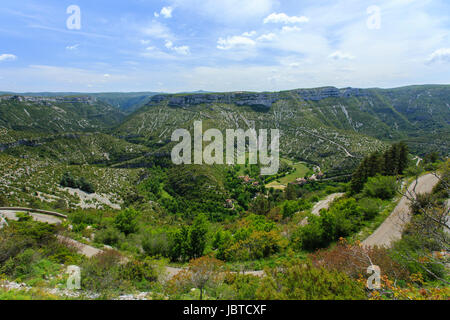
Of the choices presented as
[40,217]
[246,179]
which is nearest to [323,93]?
[246,179]

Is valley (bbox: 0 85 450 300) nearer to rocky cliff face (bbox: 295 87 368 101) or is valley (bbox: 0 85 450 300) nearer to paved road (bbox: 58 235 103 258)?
paved road (bbox: 58 235 103 258)

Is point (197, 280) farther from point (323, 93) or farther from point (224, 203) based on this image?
point (323, 93)

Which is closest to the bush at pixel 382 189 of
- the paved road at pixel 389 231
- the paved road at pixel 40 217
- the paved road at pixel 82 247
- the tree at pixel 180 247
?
the paved road at pixel 389 231

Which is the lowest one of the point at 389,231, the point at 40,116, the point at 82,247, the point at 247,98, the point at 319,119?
the point at 82,247

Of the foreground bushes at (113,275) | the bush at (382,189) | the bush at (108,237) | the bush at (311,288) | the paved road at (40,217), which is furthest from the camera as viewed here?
the bush at (382,189)

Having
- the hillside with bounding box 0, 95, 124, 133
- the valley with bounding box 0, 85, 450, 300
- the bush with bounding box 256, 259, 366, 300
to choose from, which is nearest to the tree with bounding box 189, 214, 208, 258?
the valley with bounding box 0, 85, 450, 300

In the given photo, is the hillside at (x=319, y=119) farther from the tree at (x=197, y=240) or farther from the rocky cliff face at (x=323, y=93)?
the tree at (x=197, y=240)

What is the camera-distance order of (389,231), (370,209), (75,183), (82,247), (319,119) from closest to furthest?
(82,247)
(389,231)
(370,209)
(75,183)
(319,119)

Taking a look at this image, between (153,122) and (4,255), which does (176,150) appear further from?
(4,255)

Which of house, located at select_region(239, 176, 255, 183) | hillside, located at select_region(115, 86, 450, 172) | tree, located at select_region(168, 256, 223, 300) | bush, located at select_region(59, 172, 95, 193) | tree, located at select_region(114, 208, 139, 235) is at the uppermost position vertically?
hillside, located at select_region(115, 86, 450, 172)

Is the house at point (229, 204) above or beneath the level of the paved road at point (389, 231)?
beneath

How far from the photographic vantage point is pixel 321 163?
8100 cm

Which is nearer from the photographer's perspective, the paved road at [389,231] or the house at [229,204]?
the paved road at [389,231]

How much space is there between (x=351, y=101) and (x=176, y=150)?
511ft
